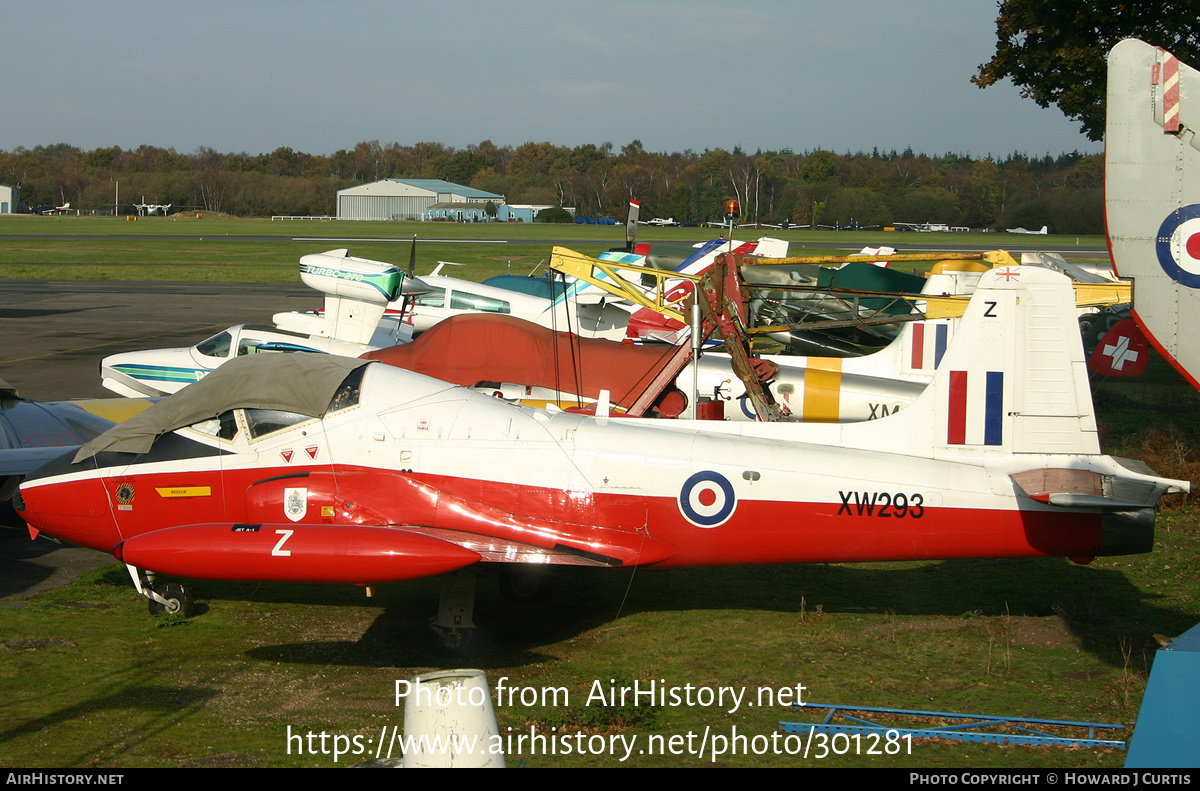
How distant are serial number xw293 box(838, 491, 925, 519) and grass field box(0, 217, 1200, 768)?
3.61 feet

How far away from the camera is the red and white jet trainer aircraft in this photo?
7219 mm

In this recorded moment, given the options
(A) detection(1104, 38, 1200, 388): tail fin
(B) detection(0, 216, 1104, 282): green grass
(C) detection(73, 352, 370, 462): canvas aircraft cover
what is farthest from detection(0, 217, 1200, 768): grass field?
(B) detection(0, 216, 1104, 282): green grass

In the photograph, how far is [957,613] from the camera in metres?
8.32

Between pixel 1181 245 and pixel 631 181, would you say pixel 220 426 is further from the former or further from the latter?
pixel 631 181

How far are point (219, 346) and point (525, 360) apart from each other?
6233 millimetres

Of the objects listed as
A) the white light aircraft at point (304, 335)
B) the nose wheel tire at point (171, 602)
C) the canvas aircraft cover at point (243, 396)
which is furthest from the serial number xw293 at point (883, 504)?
the white light aircraft at point (304, 335)

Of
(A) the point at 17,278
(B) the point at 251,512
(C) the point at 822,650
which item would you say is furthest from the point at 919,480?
(A) the point at 17,278

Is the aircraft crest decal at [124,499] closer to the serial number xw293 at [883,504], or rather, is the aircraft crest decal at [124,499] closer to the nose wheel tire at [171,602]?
the nose wheel tire at [171,602]

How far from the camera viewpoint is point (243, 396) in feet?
25.6

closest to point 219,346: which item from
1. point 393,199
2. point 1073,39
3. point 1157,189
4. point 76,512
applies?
point 76,512

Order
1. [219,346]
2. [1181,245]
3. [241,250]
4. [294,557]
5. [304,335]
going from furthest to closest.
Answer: [241,250]
[304,335]
[219,346]
[1181,245]
[294,557]

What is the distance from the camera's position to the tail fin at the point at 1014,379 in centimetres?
727

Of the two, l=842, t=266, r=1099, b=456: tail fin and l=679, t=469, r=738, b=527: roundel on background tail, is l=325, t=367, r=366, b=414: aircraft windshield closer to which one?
l=679, t=469, r=738, b=527: roundel on background tail
